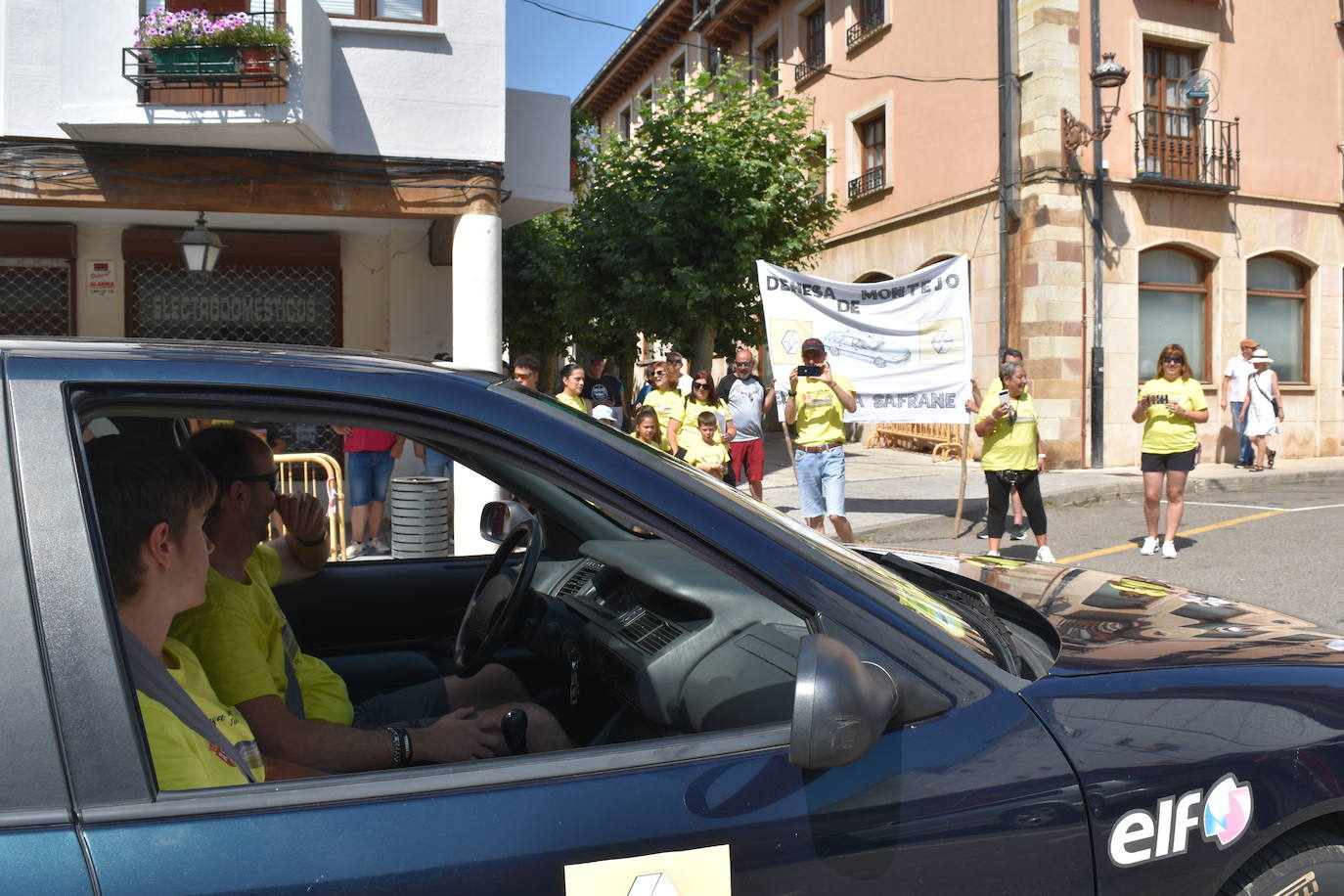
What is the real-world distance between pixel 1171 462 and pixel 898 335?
2.82 meters

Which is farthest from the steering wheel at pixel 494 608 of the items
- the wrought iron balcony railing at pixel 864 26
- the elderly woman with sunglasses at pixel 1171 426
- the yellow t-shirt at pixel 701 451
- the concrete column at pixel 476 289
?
the wrought iron balcony railing at pixel 864 26

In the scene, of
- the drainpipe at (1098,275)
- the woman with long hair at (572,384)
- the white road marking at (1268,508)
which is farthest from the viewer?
the drainpipe at (1098,275)

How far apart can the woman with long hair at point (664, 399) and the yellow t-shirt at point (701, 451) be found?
22 cm

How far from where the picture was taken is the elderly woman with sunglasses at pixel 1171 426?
8352 millimetres

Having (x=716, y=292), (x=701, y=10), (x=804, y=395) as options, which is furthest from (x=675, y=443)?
(x=701, y=10)

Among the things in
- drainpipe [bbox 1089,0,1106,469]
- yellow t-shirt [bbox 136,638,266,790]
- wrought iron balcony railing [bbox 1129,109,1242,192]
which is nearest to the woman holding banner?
yellow t-shirt [bbox 136,638,266,790]

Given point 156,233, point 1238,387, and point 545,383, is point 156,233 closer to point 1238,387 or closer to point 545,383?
point 1238,387

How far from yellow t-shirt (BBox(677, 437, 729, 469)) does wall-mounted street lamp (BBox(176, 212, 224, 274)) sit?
15.4 ft

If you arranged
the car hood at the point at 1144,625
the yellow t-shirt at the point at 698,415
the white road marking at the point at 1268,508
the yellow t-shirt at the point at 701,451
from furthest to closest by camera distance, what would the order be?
the white road marking at the point at 1268,508, the yellow t-shirt at the point at 698,415, the yellow t-shirt at the point at 701,451, the car hood at the point at 1144,625

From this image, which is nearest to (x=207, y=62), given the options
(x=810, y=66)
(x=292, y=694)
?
(x=292, y=694)

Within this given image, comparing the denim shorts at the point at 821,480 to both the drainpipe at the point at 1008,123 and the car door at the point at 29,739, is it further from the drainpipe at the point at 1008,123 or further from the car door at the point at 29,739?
the drainpipe at the point at 1008,123

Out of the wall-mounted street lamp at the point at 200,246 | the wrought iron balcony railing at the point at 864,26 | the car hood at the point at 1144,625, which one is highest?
the wrought iron balcony railing at the point at 864,26

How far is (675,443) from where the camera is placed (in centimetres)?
912

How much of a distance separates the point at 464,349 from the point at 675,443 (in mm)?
2111
